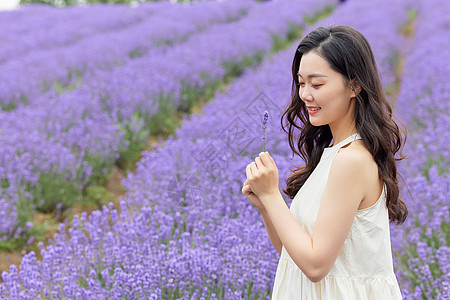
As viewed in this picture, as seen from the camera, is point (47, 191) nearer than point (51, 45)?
Yes

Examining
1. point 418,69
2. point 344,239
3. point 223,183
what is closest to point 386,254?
point 344,239

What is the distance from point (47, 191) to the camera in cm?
356

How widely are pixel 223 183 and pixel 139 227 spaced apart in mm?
666

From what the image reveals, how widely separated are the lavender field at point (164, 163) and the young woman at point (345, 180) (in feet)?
1.19

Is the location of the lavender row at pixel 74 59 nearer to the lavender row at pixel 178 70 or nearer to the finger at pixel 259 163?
the lavender row at pixel 178 70

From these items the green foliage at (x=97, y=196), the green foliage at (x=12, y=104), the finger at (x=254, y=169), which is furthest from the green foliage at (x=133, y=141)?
the finger at (x=254, y=169)

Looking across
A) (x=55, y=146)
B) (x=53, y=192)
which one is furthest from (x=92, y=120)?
(x=53, y=192)

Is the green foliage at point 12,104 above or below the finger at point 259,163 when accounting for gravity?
below

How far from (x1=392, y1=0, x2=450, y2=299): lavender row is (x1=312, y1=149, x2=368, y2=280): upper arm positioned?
45cm

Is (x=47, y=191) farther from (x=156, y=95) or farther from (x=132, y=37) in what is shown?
(x=132, y=37)

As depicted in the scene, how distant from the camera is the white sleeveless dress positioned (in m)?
1.32

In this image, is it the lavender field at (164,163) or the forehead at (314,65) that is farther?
the lavender field at (164,163)

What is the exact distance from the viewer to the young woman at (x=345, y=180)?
124cm

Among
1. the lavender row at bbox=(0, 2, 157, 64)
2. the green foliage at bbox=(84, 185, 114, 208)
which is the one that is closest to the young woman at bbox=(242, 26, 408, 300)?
the green foliage at bbox=(84, 185, 114, 208)
